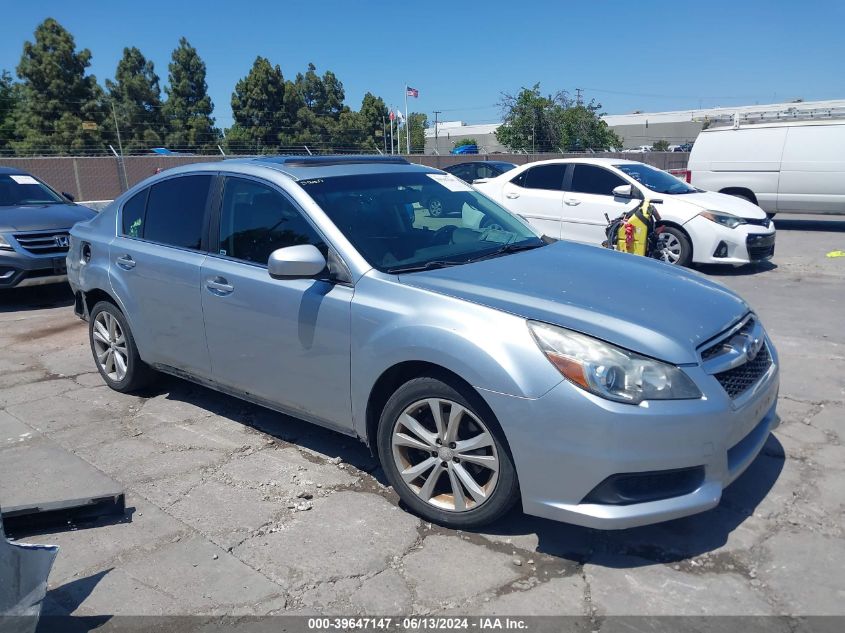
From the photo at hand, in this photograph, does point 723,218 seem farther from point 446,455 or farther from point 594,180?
point 446,455

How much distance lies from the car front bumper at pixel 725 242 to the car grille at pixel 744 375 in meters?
6.56

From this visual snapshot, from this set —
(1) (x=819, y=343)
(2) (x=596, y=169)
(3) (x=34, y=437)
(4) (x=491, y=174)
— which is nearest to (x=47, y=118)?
(4) (x=491, y=174)

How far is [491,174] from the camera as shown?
1557 cm

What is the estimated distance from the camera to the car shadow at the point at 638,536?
3.16 meters

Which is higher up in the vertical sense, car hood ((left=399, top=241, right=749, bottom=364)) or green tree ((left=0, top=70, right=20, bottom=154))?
green tree ((left=0, top=70, right=20, bottom=154))

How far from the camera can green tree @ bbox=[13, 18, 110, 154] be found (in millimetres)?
27641

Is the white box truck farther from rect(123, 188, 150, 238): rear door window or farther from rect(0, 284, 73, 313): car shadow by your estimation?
rect(123, 188, 150, 238): rear door window

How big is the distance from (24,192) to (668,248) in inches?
348

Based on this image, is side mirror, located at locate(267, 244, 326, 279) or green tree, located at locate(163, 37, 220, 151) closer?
side mirror, located at locate(267, 244, 326, 279)

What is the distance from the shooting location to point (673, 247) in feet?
32.7

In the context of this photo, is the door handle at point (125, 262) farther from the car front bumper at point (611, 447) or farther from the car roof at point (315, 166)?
the car front bumper at point (611, 447)

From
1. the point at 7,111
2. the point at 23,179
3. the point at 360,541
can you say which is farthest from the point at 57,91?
the point at 360,541

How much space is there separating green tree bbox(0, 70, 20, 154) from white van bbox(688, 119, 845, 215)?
1881 centimetres

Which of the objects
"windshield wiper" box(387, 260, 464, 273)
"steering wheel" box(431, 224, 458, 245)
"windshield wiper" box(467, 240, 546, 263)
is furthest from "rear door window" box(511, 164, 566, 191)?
"windshield wiper" box(387, 260, 464, 273)
